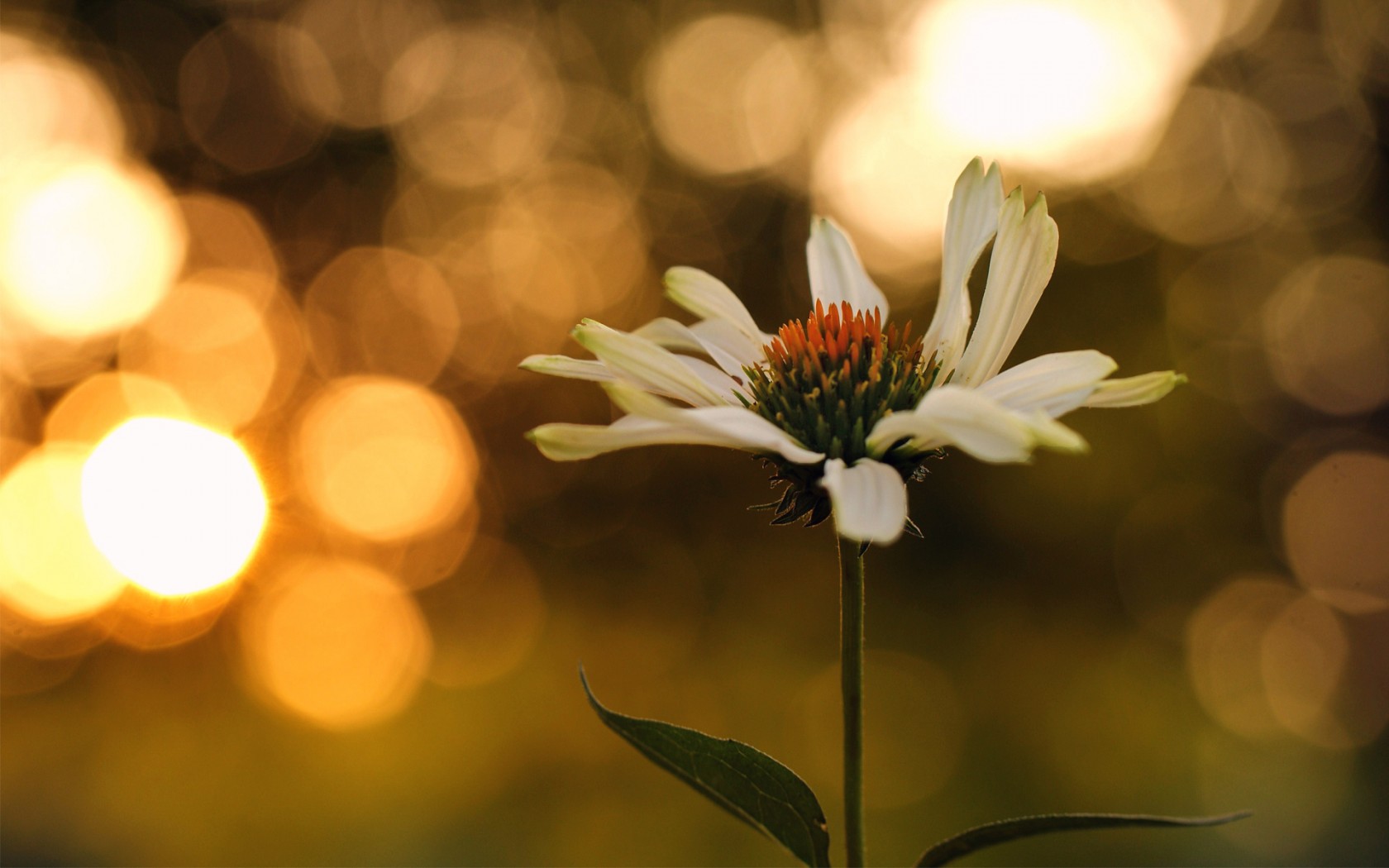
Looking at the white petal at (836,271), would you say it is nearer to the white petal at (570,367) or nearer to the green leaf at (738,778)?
the white petal at (570,367)

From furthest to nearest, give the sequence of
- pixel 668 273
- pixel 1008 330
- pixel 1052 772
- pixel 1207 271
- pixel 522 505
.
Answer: pixel 522 505 < pixel 1207 271 < pixel 1052 772 < pixel 668 273 < pixel 1008 330

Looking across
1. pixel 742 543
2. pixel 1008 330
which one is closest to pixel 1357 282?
pixel 742 543

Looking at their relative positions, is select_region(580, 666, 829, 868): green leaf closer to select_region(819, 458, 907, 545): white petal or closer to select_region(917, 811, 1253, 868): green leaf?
select_region(917, 811, 1253, 868): green leaf

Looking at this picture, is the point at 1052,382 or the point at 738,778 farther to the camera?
the point at 1052,382

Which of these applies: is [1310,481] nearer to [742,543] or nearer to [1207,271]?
[1207,271]

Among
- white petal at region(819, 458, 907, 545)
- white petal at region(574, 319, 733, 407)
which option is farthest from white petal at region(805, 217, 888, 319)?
white petal at region(819, 458, 907, 545)

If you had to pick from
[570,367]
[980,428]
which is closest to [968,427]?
[980,428]

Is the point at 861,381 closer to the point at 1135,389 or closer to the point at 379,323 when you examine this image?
the point at 1135,389
